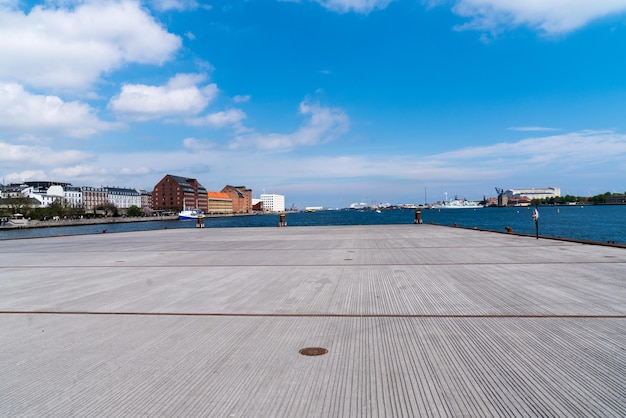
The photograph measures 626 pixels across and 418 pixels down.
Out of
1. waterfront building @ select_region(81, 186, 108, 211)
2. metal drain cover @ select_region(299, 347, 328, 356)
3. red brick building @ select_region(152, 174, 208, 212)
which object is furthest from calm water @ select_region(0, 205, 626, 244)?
waterfront building @ select_region(81, 186, 108, 211)

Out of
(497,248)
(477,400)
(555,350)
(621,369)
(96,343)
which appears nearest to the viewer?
(477,400)

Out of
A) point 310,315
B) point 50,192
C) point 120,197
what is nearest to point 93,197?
point 120,197

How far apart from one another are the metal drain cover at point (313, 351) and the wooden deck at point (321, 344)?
11 centimetres

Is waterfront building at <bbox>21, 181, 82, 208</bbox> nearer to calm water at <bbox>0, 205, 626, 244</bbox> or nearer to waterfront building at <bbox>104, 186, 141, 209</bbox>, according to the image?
waterfront building at <bbox>104, 186, 141, 209</bbox>

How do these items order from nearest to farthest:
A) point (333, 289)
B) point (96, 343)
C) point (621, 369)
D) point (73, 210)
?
point (621, 369)
point (96, 343)
point (333, 289)
point (73, 210)

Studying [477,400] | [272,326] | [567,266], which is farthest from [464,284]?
[477,400]

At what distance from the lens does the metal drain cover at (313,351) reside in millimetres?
5236

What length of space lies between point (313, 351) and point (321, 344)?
0.29 m

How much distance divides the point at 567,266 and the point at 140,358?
11.5 meters

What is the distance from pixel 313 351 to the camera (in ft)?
17.5

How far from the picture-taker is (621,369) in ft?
15.0

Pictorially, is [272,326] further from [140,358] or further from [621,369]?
[621,369]

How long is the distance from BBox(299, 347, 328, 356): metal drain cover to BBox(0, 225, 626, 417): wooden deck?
105 millimetres

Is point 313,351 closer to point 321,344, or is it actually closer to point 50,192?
point 321,344
